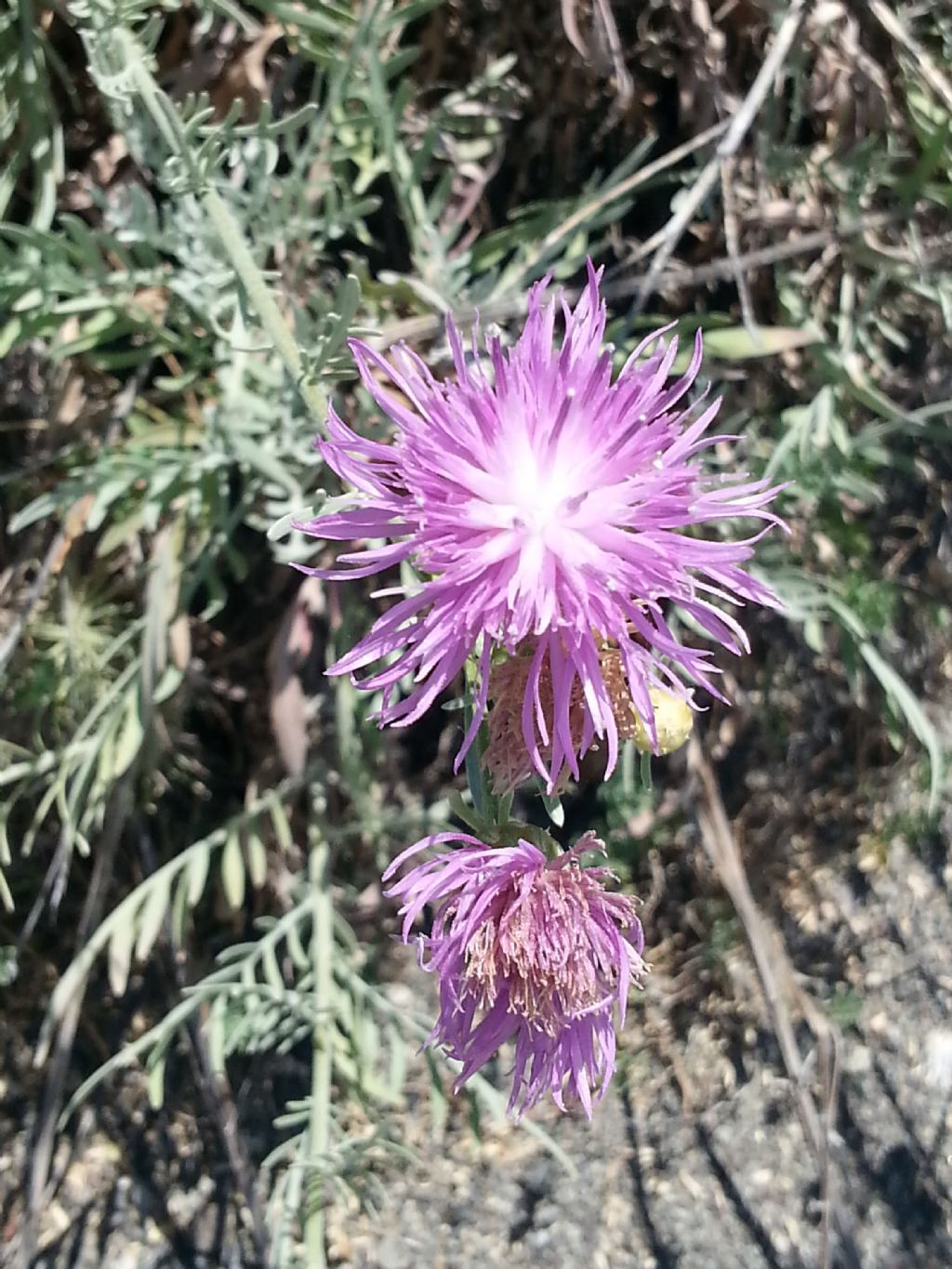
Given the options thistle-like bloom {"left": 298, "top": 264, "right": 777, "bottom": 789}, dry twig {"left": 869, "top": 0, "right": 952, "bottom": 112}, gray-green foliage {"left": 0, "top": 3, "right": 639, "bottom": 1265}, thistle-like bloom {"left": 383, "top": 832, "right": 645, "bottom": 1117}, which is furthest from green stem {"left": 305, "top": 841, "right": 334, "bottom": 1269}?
dry twig {"left": 869, "top": 0, "right": 952, "bottom": 112}

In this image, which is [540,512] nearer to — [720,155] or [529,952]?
[529,952]

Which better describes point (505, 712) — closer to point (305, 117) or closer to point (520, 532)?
point (520, 532)

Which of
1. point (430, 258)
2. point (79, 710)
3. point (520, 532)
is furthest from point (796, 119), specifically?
point (79, 710)

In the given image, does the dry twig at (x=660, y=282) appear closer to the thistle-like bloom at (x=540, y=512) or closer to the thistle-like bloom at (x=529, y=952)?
the thistle-like bloom at (x=540, y=512)

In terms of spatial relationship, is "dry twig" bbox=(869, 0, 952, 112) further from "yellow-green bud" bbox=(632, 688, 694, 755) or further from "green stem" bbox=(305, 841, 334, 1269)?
"green stem" bbox=(305, 841, 334, 1269)

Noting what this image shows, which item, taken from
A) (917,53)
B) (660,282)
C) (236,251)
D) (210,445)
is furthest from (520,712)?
(917,53)

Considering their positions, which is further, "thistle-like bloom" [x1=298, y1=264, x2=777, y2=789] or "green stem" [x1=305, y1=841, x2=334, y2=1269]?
"green stem" [x1=305, y1=841, x2=334, y2=1269]

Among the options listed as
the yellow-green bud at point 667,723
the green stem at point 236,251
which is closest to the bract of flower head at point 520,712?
the yellow-green bud at point 667,723
